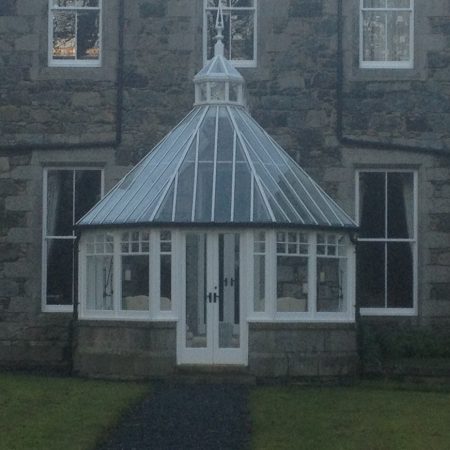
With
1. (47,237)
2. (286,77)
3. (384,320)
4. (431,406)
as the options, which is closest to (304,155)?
(286,77)

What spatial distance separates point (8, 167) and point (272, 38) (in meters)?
4.68

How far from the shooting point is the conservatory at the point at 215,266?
18.8m

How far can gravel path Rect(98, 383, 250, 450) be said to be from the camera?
516 inches

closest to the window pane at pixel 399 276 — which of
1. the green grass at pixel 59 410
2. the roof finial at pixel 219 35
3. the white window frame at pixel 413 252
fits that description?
the white window frame at pixel 413 252

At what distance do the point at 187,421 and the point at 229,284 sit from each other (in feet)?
15.5

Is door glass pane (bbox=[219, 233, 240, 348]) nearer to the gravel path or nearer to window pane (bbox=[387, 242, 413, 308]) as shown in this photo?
the gravel path

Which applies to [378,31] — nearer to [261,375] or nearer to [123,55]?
[123,55]

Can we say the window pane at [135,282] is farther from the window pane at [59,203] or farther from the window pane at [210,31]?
the window pane at [210,31]

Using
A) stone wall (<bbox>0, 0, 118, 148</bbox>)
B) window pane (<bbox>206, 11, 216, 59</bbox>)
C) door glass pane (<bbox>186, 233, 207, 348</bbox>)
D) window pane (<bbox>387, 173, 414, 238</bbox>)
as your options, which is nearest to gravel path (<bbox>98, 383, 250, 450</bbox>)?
door glass pane (<bbox>186, 233, 207, 348</bbox>)

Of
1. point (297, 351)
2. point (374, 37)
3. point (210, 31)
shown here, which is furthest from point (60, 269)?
point (374, 37)

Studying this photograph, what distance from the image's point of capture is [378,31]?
2241cm

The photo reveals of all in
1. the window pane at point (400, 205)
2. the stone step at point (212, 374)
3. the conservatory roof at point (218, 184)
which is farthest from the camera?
the window pane at point (400, 205)

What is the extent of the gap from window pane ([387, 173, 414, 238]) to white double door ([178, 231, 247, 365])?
4081 millimetres

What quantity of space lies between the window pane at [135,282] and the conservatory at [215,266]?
0.01 m
